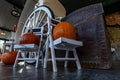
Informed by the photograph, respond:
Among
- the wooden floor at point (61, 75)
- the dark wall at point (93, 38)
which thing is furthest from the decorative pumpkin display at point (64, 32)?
the wooden floor at point (61, 75)

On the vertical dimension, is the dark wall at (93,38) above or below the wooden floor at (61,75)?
above

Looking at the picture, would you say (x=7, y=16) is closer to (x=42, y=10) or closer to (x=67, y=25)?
(x=42, y=10)

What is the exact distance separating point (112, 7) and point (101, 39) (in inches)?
133

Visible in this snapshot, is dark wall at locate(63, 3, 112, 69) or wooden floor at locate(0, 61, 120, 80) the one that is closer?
wooden floor at locate(0, 61, 120, 80)

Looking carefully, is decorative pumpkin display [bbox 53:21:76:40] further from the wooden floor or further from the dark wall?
the wooden floor

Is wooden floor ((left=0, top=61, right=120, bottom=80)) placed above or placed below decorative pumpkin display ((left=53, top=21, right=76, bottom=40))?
below

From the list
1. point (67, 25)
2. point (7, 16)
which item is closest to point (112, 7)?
point (67, 25)

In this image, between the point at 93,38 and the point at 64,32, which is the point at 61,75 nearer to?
the point at 64,32

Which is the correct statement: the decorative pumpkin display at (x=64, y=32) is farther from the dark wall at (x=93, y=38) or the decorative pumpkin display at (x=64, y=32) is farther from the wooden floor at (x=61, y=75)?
the wooden floor at (x=61, y=75)

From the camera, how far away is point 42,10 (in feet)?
7.95

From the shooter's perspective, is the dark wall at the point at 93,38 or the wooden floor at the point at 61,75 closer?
the wooden floor at the point at 61,75

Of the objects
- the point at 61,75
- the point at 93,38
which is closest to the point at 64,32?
the point at 93,38

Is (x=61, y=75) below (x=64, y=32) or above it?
below

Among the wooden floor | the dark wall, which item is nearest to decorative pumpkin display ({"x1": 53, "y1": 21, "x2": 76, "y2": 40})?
the dark wall
